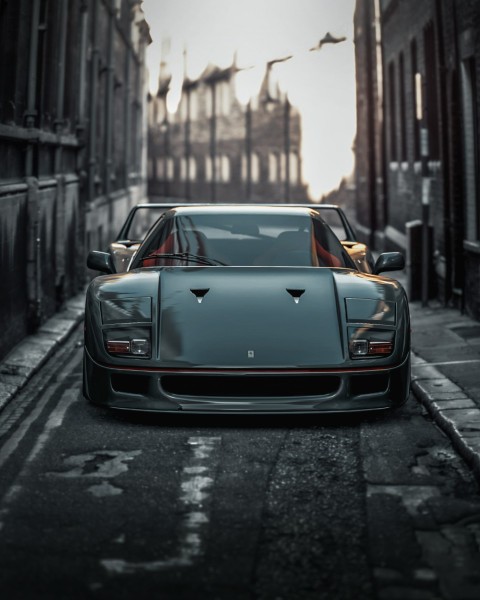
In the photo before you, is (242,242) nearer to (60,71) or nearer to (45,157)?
(45,157)

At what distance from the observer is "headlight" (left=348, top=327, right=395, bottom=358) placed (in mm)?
6785

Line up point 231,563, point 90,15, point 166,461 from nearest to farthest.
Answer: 1. point 231,563
2. point 166,461
3. point 90,15

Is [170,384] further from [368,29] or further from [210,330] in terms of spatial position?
[368,29]

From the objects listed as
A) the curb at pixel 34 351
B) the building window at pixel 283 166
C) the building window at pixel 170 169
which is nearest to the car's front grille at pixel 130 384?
the curb at pixel 34 351

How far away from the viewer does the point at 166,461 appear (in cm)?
596

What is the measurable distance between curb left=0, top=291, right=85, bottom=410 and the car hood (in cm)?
151

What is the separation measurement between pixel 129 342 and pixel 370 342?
1.45 meters

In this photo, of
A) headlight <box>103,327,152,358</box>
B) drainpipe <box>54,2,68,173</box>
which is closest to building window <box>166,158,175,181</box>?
drainpipe <box>54,2,68,173</box>

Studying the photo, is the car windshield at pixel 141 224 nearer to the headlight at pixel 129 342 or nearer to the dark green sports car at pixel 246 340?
the dark green sports car at pixel 246 340

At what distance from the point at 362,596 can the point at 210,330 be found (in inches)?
124

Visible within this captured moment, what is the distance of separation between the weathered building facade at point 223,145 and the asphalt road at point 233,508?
4180 cm

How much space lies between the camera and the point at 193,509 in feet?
16.4

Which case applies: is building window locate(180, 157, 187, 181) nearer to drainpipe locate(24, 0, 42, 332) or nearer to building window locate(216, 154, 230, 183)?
building window locate(216, 154, 230, 183)

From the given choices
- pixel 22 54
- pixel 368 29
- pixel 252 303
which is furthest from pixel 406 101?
pixel 252 303
